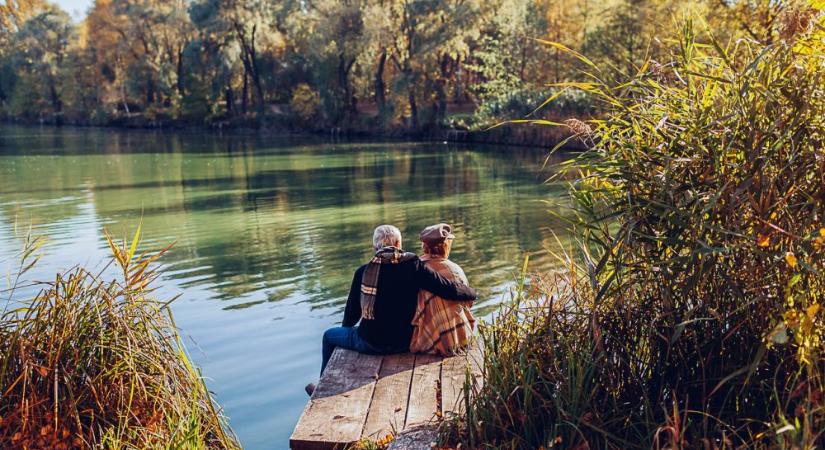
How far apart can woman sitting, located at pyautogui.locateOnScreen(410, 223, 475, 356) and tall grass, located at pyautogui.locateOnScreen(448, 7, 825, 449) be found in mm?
1152

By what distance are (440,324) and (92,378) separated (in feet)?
6.92

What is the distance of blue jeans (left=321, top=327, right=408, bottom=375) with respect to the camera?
5258 millimetres

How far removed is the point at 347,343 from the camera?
5.38m

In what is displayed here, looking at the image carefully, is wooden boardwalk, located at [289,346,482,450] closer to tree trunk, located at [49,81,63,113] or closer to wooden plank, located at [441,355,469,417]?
wooden plank, located at [441,355,469,417]

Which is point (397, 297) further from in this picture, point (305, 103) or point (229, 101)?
point (229, 101)

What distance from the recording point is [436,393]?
4613 millimetres

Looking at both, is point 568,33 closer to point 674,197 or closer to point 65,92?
point 65,92

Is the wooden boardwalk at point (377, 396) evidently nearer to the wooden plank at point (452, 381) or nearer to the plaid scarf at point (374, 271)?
the wooden plank at point (452, 381)

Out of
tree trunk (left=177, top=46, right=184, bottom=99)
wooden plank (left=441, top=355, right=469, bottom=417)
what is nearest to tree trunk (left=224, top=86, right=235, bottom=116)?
tree trunk (left=177, top=46, right=184, bottom=99)

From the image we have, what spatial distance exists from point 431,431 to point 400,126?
39.0m

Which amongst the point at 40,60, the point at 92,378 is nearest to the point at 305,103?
the point at 40,60

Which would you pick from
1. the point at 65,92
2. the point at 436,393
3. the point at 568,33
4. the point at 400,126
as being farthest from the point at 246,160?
the point at 65,92

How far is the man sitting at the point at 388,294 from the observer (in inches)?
198

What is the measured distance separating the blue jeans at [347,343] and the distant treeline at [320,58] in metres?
22.0
